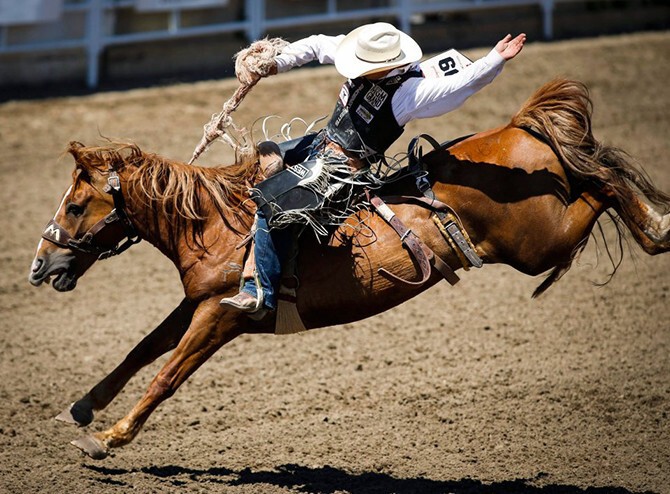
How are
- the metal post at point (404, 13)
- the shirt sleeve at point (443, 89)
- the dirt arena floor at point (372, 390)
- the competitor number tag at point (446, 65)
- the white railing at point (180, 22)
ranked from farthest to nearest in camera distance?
the metal post at point (404, 13), the white railing at point (180, 22), the dirt arena floor at point (372, 390), the competitor number tag at point (446, 65), the shirt sleeve at point (443, 89)

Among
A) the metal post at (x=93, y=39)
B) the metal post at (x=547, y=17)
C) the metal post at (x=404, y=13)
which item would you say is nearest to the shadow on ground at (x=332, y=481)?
the metal post at (x=93, y=39)

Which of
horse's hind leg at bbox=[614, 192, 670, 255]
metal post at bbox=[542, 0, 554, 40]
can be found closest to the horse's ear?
horse's hind leg at bbox=[614, 192, 670, 255]

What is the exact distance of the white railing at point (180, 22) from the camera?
11.3 metres

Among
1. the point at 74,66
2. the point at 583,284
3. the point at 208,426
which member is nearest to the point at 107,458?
the point at 208,426

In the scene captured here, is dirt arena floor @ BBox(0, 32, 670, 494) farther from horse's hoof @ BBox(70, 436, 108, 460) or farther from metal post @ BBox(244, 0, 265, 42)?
metal post @ BBox(244, 0, 265, 42)

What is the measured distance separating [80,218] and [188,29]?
7146mm

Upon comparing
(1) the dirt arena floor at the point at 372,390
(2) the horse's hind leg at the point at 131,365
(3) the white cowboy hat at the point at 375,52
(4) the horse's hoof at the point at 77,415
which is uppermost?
(3) the white cowboy hat at the point at 375,52

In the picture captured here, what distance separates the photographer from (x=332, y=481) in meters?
5.16

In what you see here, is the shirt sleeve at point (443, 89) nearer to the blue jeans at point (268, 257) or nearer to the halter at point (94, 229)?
the blue jeans at point (268, 257)

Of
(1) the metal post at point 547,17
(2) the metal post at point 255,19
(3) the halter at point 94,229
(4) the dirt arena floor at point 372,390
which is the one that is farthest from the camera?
(1) the metal post at point 547,17

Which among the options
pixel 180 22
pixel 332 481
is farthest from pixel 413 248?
pixel 180 22

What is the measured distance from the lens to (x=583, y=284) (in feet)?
25.1

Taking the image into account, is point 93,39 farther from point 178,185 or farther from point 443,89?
point 443,89

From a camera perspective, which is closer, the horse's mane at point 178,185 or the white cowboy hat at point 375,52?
the white cowboy hat at point 375,52
